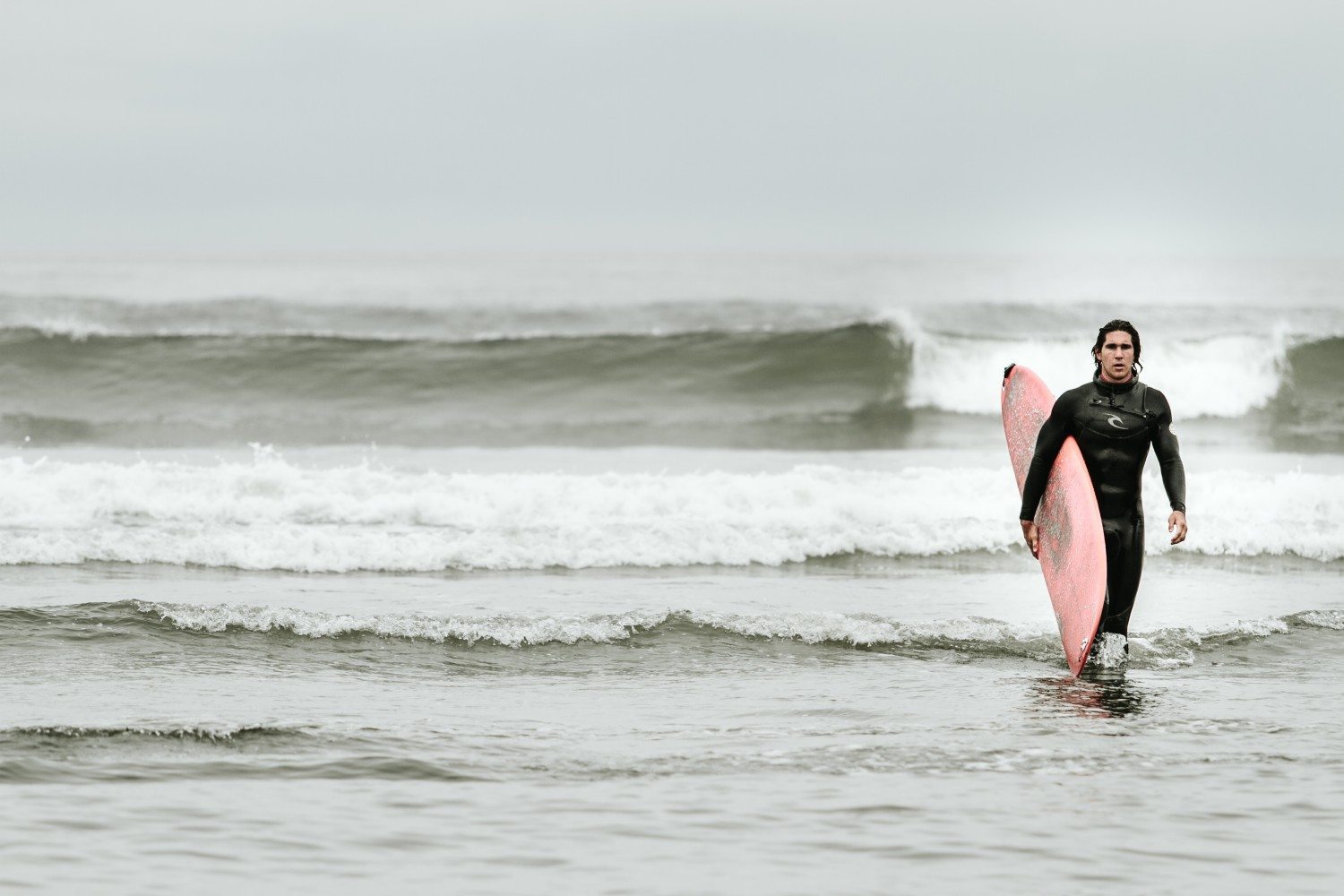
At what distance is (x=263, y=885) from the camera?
393 centimetres

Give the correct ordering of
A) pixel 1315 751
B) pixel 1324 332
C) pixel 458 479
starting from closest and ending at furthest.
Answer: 1. pixel 1315 751
2. pixel 458 479
3. pixel 1324 332

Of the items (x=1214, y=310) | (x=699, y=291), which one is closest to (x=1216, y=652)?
(x=1214, y=310)

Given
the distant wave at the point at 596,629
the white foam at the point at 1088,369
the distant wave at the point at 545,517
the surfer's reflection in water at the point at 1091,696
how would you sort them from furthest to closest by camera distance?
1. the white foam at the point at 1088,369
2. the distant wave at the point at 545,517
3. the distant wave at the point at 596,629
4. the surfer's reflection in water at the point at 1091,696

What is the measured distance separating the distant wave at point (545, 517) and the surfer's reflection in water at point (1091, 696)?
3695 mm

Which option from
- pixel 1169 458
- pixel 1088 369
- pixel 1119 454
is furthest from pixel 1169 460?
pixel 1088 369

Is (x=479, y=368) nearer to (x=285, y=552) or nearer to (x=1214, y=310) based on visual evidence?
(x=285, y=552)

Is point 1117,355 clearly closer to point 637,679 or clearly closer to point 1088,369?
point 637,679

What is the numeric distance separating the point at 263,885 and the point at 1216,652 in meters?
5.04

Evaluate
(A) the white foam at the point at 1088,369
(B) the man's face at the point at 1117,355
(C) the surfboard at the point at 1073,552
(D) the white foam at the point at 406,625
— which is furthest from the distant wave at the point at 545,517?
(A) the white foam at the point at 1088,369

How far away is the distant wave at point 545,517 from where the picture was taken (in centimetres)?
960

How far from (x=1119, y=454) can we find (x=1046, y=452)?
32 cm

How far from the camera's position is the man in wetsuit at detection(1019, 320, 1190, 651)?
6.67 m

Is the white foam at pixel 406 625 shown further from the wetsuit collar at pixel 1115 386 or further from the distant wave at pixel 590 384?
the distant wave at pixel 590 384

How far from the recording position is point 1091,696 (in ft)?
20.5
